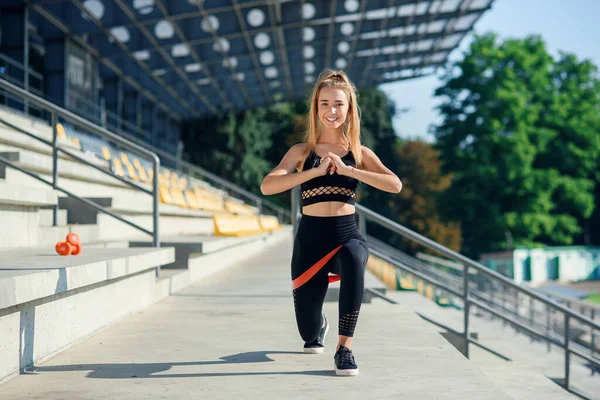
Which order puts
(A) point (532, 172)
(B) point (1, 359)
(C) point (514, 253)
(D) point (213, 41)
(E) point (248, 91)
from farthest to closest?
(A) point (532, 172), (C) point (514, 253), (E) point (248, 91), (D) point (213, 41), (B) point (1, 359)

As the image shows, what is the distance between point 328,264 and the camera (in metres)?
4.34

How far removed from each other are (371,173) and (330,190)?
27 cm

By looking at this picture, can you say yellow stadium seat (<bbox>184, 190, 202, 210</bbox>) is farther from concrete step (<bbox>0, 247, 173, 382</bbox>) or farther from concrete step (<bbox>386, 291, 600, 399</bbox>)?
concrete step (<bbox>0, 247, 173, 382</bbox>)

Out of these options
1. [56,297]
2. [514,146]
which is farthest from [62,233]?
[514,146]

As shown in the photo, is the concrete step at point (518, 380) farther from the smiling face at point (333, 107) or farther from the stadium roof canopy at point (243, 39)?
the stadium roof canopy at point (243, 39)

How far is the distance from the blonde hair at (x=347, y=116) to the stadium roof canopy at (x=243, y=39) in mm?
14897

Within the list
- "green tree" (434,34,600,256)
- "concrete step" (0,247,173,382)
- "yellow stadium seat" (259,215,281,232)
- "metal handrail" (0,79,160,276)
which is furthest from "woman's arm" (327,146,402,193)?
"green tree" (434,34,600,256)

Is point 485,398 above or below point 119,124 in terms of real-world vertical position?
below

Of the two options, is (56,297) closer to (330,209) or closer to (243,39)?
(330,209)

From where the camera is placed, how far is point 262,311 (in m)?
6.79

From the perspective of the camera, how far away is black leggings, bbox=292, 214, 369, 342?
4168 millimetres

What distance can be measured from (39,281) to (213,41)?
861 inches

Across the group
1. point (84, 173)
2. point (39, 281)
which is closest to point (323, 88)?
point (39, 281)

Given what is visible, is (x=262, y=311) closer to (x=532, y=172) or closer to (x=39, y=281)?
(x=39, y=281)
